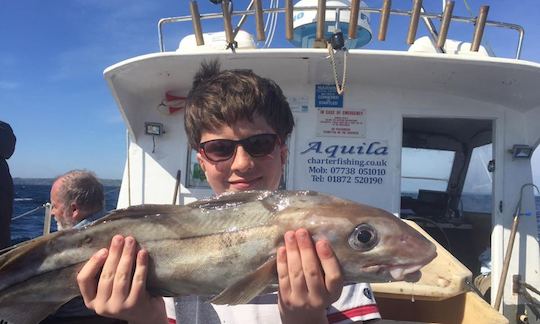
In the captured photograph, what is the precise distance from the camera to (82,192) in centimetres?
522

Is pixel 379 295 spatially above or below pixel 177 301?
below

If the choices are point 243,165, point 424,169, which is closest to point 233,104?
point 243,165

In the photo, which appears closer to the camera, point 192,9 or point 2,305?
point 2,305

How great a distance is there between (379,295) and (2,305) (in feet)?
9.67

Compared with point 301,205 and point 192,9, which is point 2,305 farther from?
point 192,9

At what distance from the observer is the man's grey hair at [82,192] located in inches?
206

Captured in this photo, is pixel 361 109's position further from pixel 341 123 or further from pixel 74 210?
pixel 74 210

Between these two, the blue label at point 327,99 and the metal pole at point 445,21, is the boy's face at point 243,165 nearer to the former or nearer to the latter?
the metal pole at point 445,21

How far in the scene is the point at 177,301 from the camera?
7.73 feet

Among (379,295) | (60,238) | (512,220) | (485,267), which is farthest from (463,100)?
(60,238)

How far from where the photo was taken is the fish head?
181cm

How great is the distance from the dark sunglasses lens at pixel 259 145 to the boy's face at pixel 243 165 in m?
0.02

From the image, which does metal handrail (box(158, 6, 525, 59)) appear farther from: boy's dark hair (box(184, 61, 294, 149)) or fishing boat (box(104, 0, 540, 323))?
boy's dark hair (box(184, 61, 294, 149))

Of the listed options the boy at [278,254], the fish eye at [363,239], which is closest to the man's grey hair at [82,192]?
the boy at [278,254]
